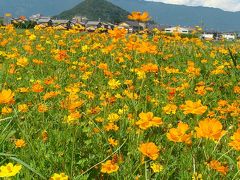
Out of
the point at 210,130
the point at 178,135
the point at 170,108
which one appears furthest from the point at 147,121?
the point at 170,108

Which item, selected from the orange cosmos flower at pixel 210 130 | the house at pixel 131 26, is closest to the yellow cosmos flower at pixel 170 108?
the house at pixel 131 26

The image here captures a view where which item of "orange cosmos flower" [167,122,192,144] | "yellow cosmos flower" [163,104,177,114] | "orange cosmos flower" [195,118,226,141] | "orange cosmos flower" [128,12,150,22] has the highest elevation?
"orange cosmos flower" [128,12,150,22]

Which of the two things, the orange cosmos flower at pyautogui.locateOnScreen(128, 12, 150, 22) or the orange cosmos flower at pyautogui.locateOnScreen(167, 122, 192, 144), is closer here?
the orange cosmos flower at pyautogui.locateOnScreen(167, 122, 192, 144)

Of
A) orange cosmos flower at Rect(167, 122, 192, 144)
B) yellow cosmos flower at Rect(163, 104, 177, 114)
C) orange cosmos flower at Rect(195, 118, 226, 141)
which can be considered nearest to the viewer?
orange cosmos flower at Rect(195, 118, 226, 141)

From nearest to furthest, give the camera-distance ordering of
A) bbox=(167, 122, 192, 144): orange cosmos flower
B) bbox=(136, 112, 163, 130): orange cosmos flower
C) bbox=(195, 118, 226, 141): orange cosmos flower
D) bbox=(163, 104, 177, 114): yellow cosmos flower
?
bbox=(195, 118, 226, 141): orange cosmos flower
bbox=(167, 122, 192, 144): orange cosmos flower
bbox=(136, 112, 163, 130): orange cosmos flower
bbox=(163, 104, 177, 114): yellow cosmos flower

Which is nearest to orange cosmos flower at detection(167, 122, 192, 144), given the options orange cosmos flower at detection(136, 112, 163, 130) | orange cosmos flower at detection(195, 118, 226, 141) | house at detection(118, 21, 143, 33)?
orange cosmos flower at detection(136, 112, 163, 130)

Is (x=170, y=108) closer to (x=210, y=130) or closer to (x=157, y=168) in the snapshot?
(x=157, y=168)

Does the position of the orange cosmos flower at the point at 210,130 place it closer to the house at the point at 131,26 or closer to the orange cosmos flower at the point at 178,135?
the orange cosmos flower at the point at 178,135

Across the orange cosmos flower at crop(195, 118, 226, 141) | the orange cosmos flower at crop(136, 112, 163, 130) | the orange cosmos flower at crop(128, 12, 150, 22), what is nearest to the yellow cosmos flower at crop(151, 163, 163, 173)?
the orange cosmos flower at crop(136, 112, 163, 130)

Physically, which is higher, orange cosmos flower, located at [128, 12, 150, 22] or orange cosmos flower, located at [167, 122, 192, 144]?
orange cosmos flower, located at [128, 12, 150, 22]

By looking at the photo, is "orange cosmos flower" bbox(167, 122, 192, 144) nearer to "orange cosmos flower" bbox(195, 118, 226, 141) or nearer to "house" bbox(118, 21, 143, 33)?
"orange cosmos flower" bbox(195, 118, 226, 141)

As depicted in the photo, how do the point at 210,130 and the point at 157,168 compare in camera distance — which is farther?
the point at 157,168

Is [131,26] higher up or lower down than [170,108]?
higher up

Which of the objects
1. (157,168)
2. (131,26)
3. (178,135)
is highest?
(131,26)
